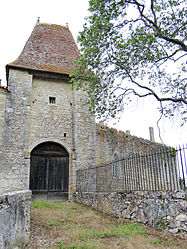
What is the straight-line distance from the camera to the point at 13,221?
391cm

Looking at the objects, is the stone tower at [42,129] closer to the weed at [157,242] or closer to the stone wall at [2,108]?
the stone wall at [2,108]

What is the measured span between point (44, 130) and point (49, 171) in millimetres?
2199

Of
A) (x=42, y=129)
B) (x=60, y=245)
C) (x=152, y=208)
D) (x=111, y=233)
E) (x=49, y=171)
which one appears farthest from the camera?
(x=42, y=129)

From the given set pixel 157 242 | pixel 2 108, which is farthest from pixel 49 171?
pixel 157 242

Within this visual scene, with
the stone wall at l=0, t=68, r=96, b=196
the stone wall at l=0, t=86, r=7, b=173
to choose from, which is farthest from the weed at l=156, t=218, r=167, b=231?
the stone wall at l=0, t=86, r=7, b=173

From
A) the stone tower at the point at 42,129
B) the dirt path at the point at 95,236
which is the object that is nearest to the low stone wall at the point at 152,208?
the dirt path at the point at 95,236

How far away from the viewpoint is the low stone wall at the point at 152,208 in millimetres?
4758

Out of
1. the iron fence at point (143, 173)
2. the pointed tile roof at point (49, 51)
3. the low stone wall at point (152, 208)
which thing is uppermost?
the pointed tile roof at point (49, 51)

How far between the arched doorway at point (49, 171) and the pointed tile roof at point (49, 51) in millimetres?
4458

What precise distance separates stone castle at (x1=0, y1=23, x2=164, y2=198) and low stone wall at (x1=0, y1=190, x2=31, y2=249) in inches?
261

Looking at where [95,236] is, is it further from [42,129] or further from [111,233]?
[42,129]

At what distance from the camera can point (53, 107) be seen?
41.2ft

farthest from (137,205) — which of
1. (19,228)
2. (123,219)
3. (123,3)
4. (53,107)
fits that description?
(53,107)

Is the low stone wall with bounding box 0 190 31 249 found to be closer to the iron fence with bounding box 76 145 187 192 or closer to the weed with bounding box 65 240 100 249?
the weed with bounding box 65 240 100 249
